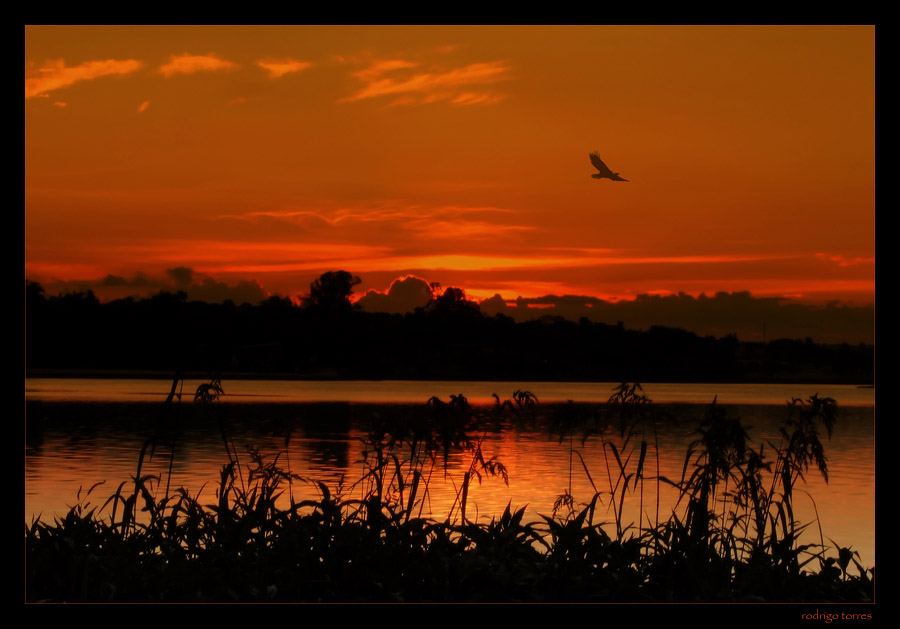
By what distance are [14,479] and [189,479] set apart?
12371mm

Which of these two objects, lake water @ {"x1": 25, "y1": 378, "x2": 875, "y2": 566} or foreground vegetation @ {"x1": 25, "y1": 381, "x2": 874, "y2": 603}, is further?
lake water @ {"x1": 25, "y1": 378, "x2": 875, "y2": 566}

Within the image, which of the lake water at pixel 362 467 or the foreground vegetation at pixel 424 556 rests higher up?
the foreground vegetation at pixel 424 556

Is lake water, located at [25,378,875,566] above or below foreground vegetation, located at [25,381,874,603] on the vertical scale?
below

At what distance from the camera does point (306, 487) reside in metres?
18.5

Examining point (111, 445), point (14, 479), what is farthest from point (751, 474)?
point (111, 445)

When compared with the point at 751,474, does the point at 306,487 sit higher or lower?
lower

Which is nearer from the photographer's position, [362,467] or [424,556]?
[424,556]

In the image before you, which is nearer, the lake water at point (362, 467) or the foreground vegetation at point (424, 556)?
the foreground vegetation at point (424, 556)

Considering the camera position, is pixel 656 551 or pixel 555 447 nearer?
pixel 656 551
